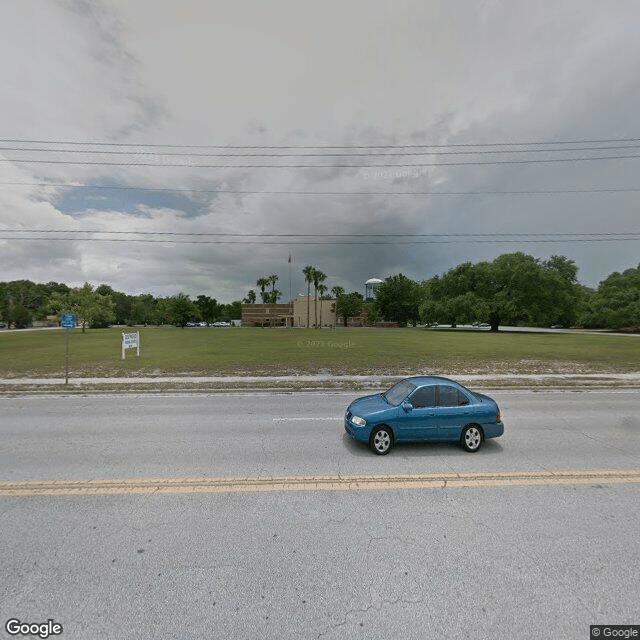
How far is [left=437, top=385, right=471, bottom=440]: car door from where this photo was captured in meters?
6.01

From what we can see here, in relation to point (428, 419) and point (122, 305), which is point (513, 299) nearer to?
point (428, 419)

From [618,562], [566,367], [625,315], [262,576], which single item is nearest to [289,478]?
[262,576]

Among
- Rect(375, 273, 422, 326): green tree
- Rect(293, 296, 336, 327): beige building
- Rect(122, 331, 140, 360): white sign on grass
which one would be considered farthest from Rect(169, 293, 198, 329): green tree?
Rect(122, 331, 140, 360): white sign on grass

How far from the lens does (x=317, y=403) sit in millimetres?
9922

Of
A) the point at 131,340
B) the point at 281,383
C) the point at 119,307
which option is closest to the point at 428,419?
the point at 281,383

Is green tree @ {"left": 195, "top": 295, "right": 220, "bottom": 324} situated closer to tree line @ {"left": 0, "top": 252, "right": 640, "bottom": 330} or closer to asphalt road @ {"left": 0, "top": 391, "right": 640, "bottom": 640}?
tree line @ {"left": 0, "top": 252, "right": 640, "bottom": 330}

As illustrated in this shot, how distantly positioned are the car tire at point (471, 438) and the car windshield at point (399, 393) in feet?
3.98

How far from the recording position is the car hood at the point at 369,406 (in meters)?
5.99

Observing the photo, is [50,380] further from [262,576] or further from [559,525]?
[559,525]

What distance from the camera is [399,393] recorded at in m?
6.50

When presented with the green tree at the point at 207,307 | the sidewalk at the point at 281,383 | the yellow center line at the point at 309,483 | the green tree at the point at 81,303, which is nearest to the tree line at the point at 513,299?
the green tree at the point at 81,303

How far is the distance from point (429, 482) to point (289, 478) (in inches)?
81.2

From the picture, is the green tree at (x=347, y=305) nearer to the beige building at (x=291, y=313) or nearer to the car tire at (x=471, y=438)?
the beige building at (x=291, y=313)

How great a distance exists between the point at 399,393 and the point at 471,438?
59.0 inches
